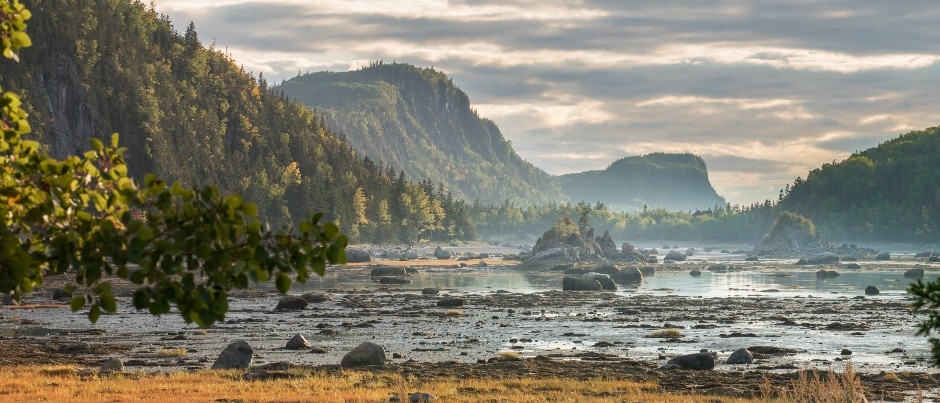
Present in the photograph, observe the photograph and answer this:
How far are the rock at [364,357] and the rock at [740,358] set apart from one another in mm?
13805

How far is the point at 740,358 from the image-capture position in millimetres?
40906

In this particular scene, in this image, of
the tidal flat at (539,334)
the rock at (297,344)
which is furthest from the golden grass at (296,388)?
the rock at (297,344)

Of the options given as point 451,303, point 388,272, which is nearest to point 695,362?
point 451,303

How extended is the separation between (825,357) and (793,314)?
23.1m

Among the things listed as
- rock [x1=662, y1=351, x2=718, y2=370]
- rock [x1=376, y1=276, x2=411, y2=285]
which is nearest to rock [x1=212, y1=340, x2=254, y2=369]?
rock [x1=662, y1=351, x2=718, y2=370]

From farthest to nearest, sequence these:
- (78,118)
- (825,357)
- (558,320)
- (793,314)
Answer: (78,118) → (793,314) → (558,320) → (825,357)

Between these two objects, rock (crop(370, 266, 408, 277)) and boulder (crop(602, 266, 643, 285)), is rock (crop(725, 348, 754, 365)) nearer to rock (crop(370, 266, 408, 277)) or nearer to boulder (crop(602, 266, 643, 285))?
boulder (crop(602, 266, 643, 285))

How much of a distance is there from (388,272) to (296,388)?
3249 inches

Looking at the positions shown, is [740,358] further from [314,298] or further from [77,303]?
[314,298]

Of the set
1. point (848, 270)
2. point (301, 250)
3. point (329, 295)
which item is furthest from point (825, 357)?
point (848, 270)

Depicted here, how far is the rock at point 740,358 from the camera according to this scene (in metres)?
40.6

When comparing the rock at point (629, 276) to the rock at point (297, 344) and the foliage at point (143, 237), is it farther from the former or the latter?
the foliage at point (143, 237)

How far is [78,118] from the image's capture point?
180 meters

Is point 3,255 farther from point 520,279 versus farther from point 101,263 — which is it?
point 520,279
